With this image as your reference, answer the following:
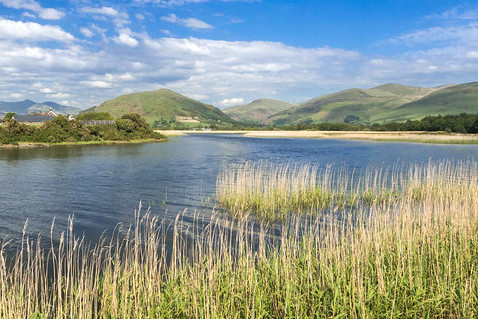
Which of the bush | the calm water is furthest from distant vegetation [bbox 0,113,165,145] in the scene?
the calm water

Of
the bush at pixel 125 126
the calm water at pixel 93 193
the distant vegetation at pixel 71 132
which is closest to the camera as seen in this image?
the calm water at pixel 93 193

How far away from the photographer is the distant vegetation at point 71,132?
74562mm

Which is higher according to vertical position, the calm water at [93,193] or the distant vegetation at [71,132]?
the distant vegetation at [71,132]

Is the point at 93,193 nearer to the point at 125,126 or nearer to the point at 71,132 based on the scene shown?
the point at 71,132

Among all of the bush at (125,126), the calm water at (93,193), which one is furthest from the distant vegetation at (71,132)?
the calm water at (93,193)

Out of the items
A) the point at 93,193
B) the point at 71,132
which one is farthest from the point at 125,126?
the point at 93,193

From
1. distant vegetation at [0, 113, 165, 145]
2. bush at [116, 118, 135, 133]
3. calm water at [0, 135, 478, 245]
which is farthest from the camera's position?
bush at [116, 118, 135, 133]

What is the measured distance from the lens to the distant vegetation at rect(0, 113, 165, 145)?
74562 millimetres

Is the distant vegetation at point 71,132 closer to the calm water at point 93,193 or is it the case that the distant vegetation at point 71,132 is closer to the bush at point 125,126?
the bush at point 125,126

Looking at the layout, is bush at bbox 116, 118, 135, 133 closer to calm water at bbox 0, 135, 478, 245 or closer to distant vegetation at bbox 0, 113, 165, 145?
distant vegetation at bbox 0, 113, 165, 145

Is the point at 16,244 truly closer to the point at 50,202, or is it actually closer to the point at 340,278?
the point at 50,202

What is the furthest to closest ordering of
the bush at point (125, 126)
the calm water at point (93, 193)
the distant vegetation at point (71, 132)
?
the bush at point (125, 126) → the distant vegetation at point (71, 132) → the calm water at point (93, 193)

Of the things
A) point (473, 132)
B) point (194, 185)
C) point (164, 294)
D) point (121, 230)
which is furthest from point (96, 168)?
point (473, 132)

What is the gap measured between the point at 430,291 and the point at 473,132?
12828 cm
